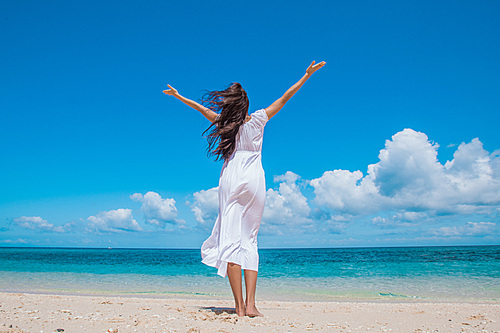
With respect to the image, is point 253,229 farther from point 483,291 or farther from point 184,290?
point 483,291

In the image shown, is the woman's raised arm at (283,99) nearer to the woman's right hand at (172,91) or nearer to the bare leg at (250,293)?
the woman's right hand at (172,91)

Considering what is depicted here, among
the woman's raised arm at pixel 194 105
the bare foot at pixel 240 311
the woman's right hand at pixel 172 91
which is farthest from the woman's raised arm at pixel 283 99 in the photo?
the bare foot at pixel 240 311

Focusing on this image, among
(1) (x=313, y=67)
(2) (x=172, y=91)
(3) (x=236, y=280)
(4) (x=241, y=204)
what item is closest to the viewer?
(3) (x=236, y=280)

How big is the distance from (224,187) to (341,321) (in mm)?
2072

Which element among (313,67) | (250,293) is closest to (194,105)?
(313,67)

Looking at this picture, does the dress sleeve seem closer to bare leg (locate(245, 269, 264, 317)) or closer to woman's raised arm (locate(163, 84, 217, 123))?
woman's raised arm (locate(163, 84, 217, 123))

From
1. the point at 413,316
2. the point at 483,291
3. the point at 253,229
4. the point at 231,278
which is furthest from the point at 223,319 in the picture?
the point at 483,291

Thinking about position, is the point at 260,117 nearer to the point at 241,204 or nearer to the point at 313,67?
the point at 313,67

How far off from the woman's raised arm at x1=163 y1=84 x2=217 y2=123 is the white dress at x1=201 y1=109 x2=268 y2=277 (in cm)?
42

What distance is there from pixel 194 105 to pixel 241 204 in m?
1.36

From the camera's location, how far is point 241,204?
3729mm

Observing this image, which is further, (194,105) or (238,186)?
(194,105)

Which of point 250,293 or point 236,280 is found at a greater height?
point 236,280

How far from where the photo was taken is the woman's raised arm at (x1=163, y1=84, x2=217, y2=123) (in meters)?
3.98
